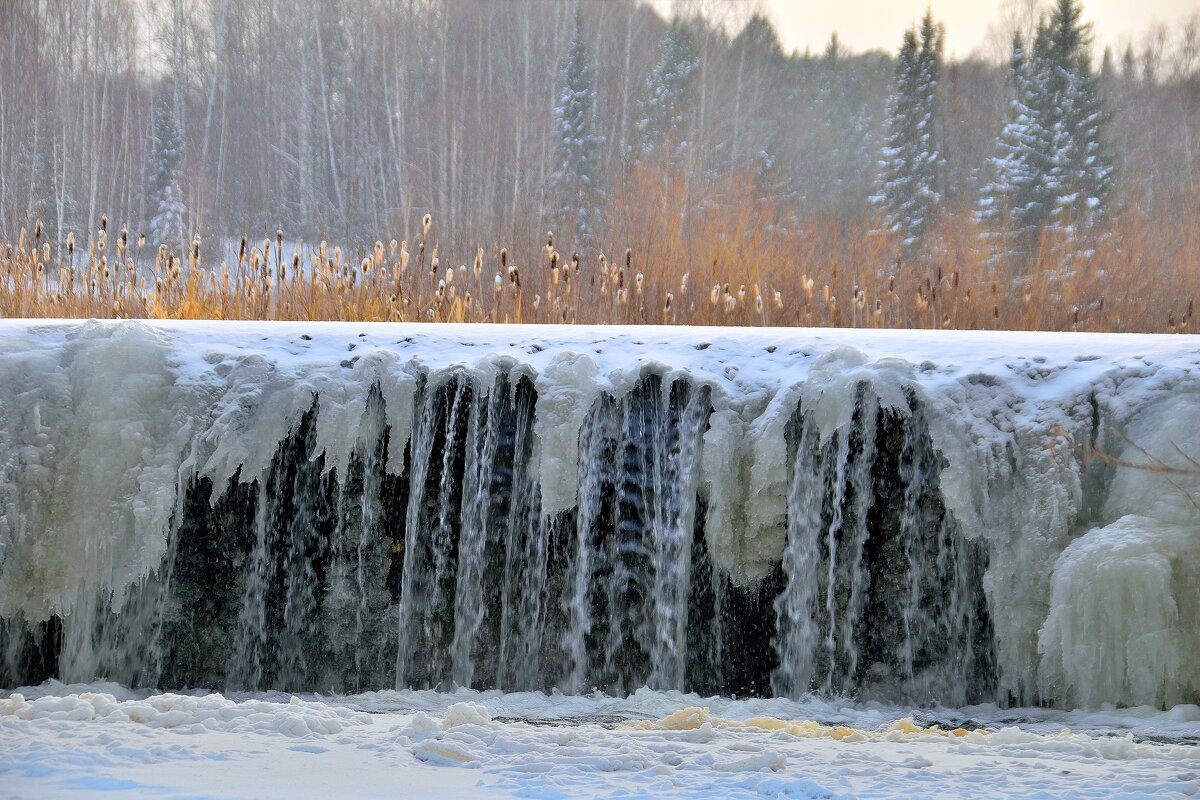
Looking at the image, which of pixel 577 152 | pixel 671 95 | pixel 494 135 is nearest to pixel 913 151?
pixel 671 95

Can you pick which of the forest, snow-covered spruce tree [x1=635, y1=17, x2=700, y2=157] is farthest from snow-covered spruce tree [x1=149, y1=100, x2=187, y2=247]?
snow-covered spruce tree [x1=635, y1=17, x2=700, y2=157]

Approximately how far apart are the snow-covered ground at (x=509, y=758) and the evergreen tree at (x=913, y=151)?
2690cm

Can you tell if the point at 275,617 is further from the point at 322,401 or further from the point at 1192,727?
the point at 1192,727

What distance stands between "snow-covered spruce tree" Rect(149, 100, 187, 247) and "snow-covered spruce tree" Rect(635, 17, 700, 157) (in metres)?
10.4

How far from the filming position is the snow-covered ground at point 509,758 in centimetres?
231

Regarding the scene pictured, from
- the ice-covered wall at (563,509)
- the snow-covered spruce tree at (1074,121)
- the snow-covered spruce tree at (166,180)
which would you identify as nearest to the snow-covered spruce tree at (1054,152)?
the snow-covered spruce tree at (1074,121)

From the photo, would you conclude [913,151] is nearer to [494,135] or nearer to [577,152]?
[577,152]

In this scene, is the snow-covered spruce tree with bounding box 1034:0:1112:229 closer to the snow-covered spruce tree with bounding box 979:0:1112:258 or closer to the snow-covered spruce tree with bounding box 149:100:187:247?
the snow-covered spruce tree with bounding box 979:0:1112:258

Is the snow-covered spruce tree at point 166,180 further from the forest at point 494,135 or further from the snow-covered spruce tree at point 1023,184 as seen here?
the snow-covered spruce tree at point 1023,184

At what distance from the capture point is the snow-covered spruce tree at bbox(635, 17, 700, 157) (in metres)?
29.8

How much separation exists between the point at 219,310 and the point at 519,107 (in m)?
22.5

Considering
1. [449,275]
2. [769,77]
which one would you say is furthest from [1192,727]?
[769,77]

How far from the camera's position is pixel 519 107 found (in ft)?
95.2

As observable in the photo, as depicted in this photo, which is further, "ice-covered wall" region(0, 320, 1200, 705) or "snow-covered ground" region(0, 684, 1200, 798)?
"ice-covered wall" region(0, 320, 1200, 705)
